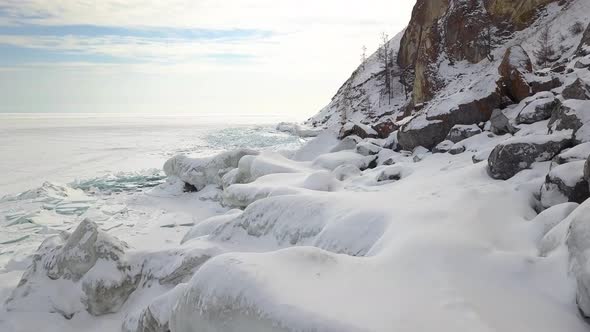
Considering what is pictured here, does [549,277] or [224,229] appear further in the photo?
[224,229]

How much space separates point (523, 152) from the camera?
7.92m

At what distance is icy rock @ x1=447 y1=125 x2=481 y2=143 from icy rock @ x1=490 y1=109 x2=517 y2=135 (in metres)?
0.53

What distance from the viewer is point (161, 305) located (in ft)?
20.0

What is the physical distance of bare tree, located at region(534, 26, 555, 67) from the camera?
2579cm

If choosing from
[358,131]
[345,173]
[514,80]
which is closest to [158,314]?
[345,173]

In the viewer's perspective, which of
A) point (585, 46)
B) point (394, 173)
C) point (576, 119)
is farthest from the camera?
point (585, 46)

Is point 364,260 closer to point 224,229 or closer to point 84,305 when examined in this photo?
point 224,229

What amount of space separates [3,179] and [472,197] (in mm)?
23541

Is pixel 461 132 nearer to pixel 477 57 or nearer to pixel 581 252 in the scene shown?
pixel 581 252

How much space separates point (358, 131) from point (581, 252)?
17007 mm

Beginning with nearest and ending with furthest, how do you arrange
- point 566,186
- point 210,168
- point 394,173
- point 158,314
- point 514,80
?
point 566,186, point 158,314, point 394,173, point 514,80, point 210,168

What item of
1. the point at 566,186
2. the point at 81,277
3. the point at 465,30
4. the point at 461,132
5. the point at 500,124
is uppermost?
the point at 465,30

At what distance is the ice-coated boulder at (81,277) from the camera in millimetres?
7547

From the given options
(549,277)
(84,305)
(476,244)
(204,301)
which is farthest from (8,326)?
(549,277)
